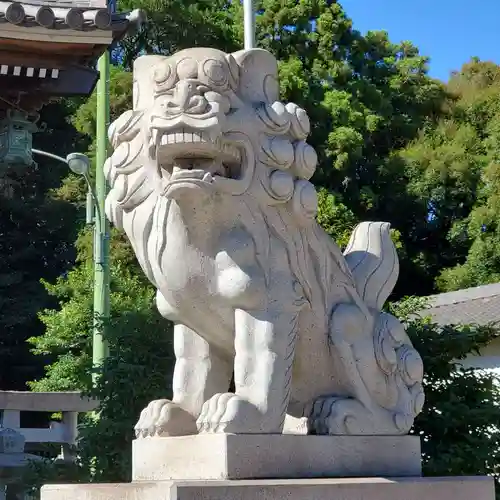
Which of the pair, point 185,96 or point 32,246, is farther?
point 32,246

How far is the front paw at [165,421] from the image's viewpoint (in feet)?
11.7

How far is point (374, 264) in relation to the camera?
4.10 metres

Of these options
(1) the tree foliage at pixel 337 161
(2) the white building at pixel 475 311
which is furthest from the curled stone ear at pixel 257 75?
(1) the tree foliage at pixel 337 161

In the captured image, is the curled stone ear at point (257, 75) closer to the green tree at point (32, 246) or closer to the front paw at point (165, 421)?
the front paw at point (165, 421)

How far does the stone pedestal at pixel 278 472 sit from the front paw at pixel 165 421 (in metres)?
0.04

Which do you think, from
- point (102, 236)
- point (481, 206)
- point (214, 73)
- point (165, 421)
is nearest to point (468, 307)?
point (481, 206)

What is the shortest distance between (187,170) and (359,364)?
107 centimetres

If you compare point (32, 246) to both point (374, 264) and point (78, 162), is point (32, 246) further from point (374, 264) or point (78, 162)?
point (374, 264)

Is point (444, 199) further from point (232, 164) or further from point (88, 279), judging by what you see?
point (232, 164)

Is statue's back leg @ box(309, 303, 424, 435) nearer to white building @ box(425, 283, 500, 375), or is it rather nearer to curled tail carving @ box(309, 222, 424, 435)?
curled tail carving @ box(309, 222, 424, 435)

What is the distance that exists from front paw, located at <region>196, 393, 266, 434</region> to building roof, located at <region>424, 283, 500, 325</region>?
9.42 metres

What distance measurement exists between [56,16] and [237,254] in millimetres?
3138

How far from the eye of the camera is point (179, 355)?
3711 millimetres

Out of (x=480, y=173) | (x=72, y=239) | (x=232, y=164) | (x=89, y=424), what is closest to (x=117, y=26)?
(x=89, y=424)
